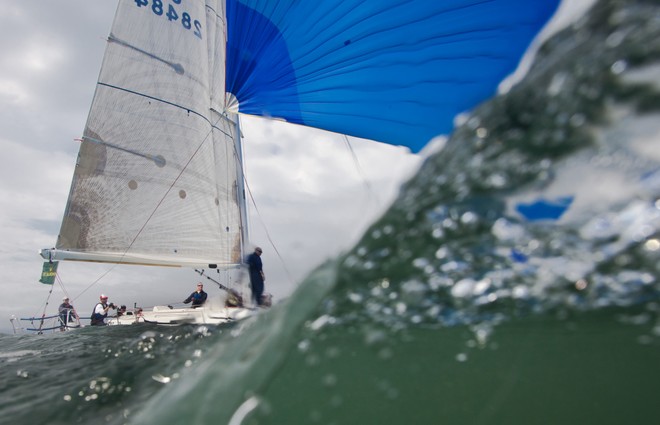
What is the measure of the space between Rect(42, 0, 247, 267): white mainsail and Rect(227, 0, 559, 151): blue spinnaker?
2.43 metres

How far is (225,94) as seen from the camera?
1002cm

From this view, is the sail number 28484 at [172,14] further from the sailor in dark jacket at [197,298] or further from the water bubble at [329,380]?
the water bubble at [329,380]

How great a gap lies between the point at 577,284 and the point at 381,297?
869mm

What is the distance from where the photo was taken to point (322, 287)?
1444 millimetres

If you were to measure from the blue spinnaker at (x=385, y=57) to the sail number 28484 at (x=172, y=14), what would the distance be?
2349 millimetres

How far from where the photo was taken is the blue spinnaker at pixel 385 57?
4.79 meters

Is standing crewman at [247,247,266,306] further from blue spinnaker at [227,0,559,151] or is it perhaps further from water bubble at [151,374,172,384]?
water bubble at [151,374,172,384]

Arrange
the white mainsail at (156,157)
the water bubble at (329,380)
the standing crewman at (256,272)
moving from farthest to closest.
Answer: the white mainsail at (156,157)
the standing crewman at (256,272)
the water bubble at (329,380)

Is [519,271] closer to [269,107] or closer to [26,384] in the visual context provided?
[26,384]

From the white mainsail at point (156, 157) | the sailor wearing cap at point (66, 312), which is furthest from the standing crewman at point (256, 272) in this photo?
the sailor wearing cap at point (66, 312)

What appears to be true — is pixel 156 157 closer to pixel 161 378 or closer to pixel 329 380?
pixel 161 378

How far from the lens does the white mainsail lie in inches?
338

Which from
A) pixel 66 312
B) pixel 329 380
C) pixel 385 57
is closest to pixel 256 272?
pixel 385 57

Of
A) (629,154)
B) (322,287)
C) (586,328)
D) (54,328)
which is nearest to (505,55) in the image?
(586,328)
